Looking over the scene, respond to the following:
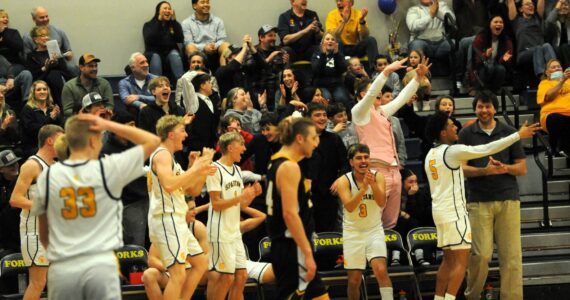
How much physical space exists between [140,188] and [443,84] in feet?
20.1

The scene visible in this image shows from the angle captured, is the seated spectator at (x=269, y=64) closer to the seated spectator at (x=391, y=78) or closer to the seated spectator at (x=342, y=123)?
the seated spectator at (x=391, y=78)

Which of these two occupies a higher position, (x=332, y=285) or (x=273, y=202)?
(x=273, y=202)

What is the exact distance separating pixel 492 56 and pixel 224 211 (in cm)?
621

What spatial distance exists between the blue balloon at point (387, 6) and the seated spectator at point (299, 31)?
1594mm

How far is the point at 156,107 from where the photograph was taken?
41.4 ft

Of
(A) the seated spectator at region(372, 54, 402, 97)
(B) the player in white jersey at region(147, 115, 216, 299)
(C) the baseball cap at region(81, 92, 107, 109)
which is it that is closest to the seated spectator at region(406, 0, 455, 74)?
(A) the seated spectator at region(372, 54, 402, 97)

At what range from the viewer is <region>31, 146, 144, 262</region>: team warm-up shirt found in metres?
7.00

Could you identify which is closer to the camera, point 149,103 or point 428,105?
point 149,103

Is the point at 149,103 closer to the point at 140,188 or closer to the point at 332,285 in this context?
the point at 140,188

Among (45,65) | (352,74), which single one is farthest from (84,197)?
(352,74)

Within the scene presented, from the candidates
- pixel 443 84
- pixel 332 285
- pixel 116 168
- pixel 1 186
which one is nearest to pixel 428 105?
pixel 443 84

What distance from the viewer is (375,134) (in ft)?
39.5

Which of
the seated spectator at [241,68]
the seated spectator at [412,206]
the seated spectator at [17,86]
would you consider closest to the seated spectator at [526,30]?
the seated spectator at [412,206]

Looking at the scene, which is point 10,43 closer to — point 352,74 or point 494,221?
point 352,74
